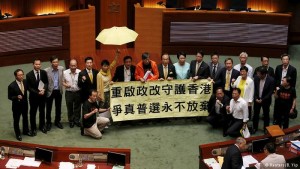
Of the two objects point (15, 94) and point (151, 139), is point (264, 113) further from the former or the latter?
point (15, 94)

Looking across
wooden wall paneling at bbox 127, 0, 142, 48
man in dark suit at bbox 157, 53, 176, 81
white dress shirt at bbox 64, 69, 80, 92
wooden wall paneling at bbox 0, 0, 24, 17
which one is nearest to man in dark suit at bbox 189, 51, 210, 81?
man in dark suit at bbox 157, 53, 176, 81

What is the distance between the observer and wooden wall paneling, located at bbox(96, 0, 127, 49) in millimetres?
16406

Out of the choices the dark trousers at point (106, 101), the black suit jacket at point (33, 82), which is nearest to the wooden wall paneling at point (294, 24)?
the dark trousers at point (106, 101)

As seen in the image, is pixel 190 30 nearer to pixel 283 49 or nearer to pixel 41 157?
pixel 283 49

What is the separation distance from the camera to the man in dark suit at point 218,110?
1203 cm

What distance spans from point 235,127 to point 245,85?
0.86 m

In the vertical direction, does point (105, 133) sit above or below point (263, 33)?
below

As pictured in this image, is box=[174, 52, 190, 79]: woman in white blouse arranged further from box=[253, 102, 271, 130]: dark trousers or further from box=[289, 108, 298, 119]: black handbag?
box=[289, 108, 298, 119]: black handbag

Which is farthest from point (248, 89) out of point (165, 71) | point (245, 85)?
point (165, 71)

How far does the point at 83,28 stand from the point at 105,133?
4475 millimetres

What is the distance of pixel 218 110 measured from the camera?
12.3m

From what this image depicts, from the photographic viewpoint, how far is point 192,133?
12375mm

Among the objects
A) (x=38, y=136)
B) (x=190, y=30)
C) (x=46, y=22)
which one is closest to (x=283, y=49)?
(x=190, y=30)

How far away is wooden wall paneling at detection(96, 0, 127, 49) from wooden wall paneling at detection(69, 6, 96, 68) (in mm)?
599
